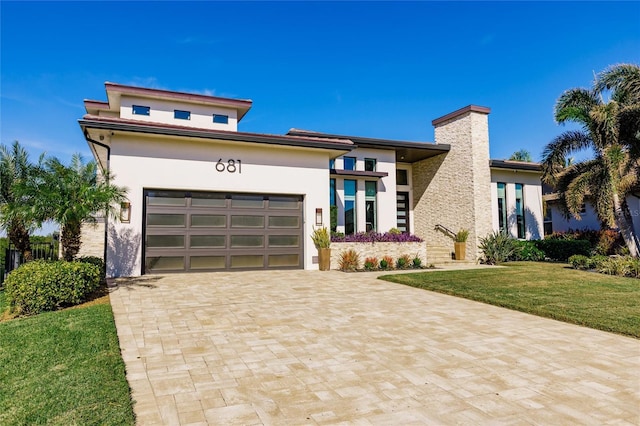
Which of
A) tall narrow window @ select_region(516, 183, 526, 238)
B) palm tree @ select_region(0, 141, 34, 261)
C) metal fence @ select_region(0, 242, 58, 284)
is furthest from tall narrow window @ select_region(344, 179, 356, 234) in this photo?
palm tree @ select_region(0, 141, 34, 261)

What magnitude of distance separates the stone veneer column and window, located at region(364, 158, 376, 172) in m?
3.53

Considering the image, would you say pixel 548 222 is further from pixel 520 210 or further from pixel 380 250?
pixel 380 250

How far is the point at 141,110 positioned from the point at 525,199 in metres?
20.5

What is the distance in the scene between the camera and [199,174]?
12.9 m

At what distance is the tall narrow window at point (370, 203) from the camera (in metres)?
18.1

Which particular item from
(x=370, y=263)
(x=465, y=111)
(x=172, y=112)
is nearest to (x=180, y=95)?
(x=172, y=112)

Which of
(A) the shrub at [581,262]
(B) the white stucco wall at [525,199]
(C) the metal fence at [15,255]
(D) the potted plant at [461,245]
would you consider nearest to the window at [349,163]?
(D) the potted plant at [461,245]

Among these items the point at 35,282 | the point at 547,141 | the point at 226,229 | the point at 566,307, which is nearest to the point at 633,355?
the point at 566,307

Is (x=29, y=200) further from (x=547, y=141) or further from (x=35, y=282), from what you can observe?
(x=547, y=141)

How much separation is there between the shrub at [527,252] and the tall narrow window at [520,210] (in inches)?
81.4

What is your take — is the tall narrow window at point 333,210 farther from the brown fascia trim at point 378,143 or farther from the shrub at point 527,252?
the shrub at point 527,252

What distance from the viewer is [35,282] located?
7.33m

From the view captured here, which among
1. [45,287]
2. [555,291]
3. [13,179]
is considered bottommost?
[555,291]

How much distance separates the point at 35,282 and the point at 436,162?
17.3m
